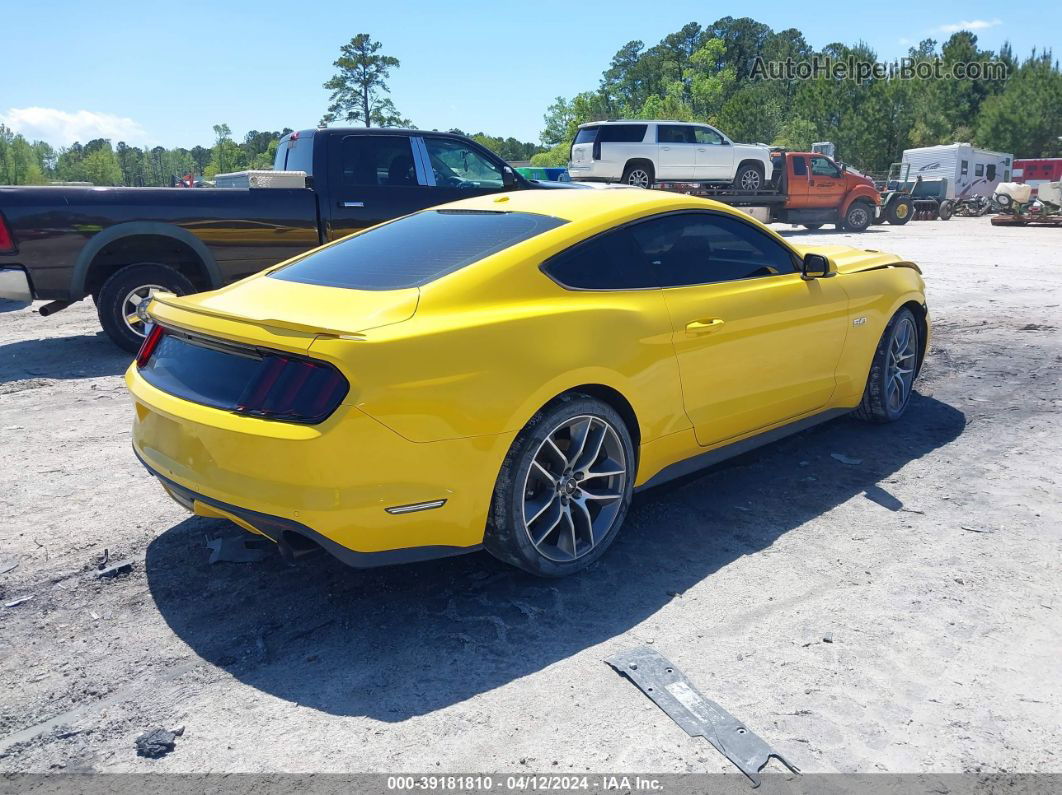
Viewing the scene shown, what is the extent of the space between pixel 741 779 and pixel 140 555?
8.98ft

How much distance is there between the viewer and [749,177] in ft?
75.8

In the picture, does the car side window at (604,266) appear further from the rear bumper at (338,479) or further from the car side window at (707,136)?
the car side window at (707,136)

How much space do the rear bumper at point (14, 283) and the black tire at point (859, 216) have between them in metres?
23.4

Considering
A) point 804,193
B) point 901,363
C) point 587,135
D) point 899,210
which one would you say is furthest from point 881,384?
point 899,210

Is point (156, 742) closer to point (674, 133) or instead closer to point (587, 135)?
point (587, 135)

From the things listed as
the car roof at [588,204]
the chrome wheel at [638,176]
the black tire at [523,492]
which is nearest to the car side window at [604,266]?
the car roof at [588,204]

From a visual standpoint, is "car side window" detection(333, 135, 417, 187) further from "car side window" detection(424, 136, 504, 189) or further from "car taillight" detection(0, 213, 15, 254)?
"car taillight" detection(0, 213, 15, 254)

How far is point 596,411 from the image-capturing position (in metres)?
3.45

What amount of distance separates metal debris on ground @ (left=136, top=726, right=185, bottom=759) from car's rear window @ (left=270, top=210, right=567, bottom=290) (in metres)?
1.75

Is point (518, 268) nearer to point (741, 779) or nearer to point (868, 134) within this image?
point (741, 779)

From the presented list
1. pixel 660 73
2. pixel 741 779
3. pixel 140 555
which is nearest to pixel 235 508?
pixel 140 555

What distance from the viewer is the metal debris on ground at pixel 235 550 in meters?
3.68

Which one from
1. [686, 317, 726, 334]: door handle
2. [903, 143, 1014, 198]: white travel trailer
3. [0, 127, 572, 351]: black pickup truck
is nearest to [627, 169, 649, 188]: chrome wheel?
[0, 127, 572, 351]: black pickup truck

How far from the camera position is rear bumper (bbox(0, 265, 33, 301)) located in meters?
6.93
